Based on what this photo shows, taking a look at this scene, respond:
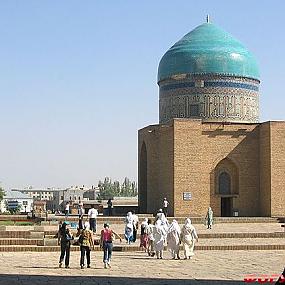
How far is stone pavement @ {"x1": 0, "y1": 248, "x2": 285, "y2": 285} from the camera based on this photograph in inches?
416

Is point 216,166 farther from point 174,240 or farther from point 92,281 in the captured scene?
point 92,281

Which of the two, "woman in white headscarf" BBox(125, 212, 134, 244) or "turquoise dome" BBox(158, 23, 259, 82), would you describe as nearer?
"woman in white headscarf" BBox(125, 212, 134, 244)

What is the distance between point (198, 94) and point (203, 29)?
360 cm

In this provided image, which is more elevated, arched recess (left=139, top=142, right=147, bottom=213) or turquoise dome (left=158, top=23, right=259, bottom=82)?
turquoise dome (left=158, top=23, right=259, bottom=82)

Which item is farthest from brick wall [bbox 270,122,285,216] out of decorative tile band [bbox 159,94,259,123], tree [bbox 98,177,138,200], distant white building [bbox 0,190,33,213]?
tree [bbox 98,177,138,200]

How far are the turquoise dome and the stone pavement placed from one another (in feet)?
53.6

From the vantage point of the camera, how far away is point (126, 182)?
363ft

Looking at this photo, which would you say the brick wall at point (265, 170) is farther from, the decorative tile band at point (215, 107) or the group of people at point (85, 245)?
the group of people at point (85, 245)

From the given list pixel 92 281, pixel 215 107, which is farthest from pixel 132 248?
pixel 215 107

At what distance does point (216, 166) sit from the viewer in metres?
28.6

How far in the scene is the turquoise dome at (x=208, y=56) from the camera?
30984mm

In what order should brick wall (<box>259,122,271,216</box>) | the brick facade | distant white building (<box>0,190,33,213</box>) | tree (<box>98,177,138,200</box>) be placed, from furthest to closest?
1. tree (<box>98,177,138,200</box>)
2. distant white building (<box>0,190,33,213</box>)
3. brick wall (<box>259,122,271,216</box>)
4. the brick facade

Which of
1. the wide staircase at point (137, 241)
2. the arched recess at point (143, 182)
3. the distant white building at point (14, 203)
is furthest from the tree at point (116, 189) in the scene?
the wide staircase at point (137, 241)

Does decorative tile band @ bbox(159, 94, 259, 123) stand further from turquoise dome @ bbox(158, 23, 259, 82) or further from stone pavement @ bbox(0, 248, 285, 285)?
stone pavement @ bbox(0, 248, 285, 285)
